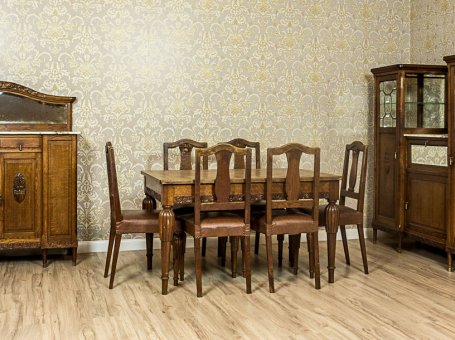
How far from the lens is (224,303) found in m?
4.09

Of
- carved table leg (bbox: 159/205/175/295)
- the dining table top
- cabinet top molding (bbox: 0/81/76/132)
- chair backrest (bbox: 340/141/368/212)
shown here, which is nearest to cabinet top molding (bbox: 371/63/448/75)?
chair backrest (bbox: 340/141/368/212)

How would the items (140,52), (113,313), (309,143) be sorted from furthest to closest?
(309,143) → (140,52) → (113,313)

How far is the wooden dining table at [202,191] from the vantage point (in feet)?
14.0

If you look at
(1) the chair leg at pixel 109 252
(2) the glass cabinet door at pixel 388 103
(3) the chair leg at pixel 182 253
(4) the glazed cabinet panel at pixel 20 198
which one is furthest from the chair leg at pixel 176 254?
(2) the glass cabinet door at pixel 388 103

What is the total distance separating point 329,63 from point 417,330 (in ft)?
10.9

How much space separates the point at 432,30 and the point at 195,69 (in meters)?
2.30

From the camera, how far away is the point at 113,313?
385 cm

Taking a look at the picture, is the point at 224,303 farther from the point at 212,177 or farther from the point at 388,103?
the point at 388,103

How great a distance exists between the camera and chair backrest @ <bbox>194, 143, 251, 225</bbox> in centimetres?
424

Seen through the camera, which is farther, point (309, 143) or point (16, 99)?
point (309, 143)

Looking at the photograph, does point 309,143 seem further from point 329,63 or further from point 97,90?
point 97,90

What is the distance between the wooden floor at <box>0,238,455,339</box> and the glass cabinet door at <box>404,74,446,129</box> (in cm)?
133

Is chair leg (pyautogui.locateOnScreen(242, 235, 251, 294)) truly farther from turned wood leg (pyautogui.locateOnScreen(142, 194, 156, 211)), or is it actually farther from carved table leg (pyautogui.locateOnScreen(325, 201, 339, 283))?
turned wood leg (pyautogui.locateOnScreen(142, 194, 156, 211))

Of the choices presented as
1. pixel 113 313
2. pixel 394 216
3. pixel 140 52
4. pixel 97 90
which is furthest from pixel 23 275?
pixel 394 216
